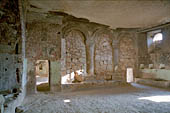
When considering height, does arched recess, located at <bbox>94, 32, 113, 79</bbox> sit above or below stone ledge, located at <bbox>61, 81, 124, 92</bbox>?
above

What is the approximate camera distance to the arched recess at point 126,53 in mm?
11469

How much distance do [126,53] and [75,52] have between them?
485 centimetres

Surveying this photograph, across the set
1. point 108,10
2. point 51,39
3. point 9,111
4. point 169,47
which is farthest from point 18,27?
point 169,47

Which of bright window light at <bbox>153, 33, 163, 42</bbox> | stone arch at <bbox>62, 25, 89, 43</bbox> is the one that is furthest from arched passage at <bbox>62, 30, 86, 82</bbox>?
bright window light at <bbox>153, 33, 163, 42</bbox>

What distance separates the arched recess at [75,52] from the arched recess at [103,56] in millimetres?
1209

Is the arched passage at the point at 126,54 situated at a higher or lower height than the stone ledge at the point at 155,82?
higher

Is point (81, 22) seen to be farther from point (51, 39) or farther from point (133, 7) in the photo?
point (133, 7)

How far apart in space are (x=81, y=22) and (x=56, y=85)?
4.81 m

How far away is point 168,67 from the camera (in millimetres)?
10023

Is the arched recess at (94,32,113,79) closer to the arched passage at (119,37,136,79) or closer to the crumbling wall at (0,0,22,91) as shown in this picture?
the arched passage at (119,37,136,79)

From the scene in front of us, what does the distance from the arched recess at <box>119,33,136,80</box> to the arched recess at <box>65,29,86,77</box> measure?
357cm

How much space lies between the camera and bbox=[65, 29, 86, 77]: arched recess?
29.9 feet

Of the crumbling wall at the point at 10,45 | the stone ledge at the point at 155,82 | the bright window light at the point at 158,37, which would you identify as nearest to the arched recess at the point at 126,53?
the stone ledge at the point at 155,82

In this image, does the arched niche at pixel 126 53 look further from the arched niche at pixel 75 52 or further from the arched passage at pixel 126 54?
the arched niche at pixel 75 52
